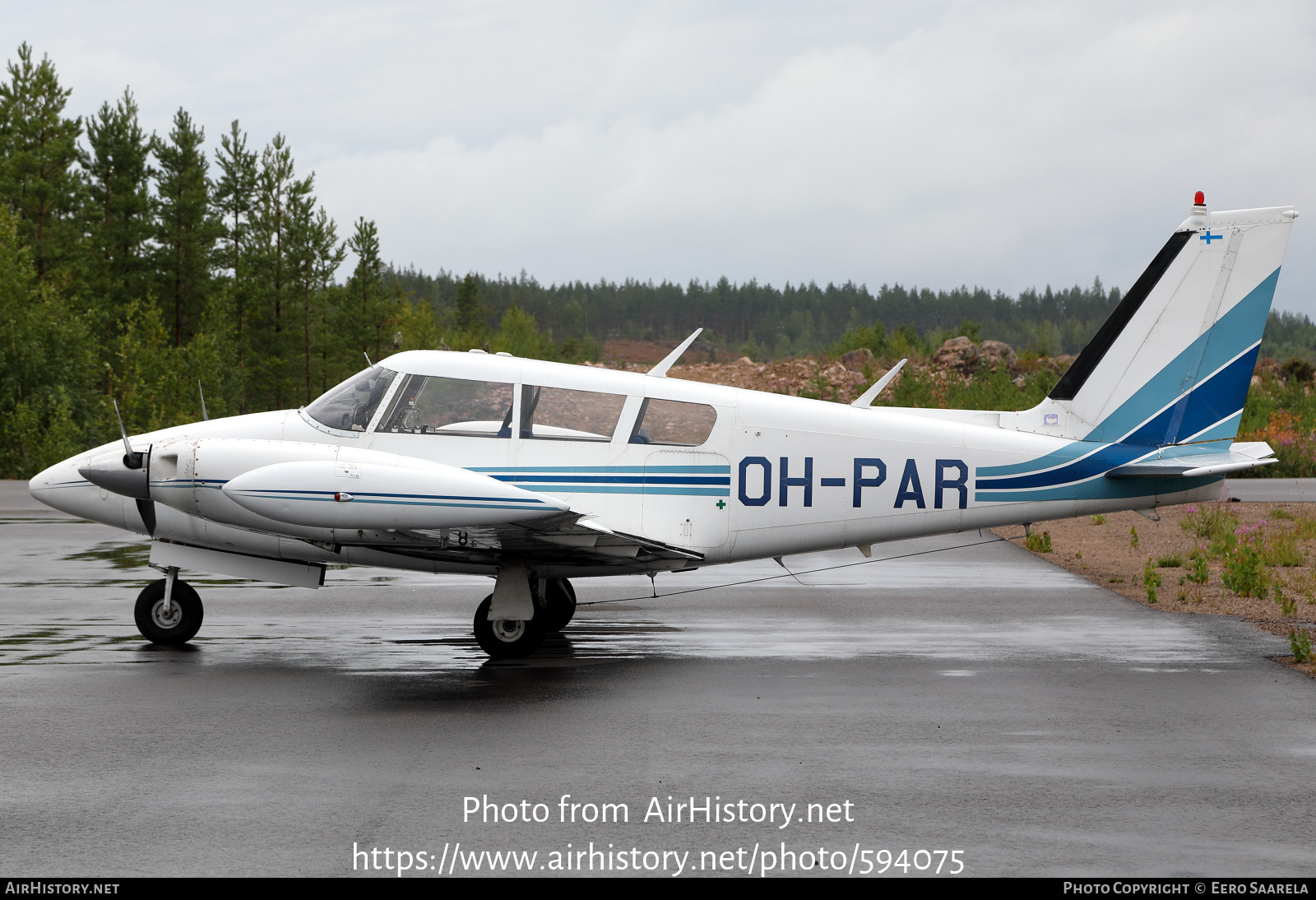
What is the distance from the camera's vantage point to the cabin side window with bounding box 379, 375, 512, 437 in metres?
10.2

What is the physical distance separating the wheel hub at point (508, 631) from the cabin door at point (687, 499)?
1327 millimetres

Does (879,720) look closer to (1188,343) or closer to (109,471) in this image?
(1188,343)

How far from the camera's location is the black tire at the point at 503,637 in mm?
10008

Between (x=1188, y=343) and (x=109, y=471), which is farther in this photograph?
(x=1188, y=343)

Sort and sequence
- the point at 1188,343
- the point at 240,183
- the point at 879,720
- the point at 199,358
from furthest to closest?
the point at 240,183
the point at 199,358
the point at 1188,343
the point at 879,720

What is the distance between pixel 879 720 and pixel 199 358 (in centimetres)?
3820

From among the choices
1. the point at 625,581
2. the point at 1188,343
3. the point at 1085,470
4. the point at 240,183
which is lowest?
the point at 625,581

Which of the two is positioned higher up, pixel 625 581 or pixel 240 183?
pixel 240 183

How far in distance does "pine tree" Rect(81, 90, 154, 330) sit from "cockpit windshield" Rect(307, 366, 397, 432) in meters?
53.7

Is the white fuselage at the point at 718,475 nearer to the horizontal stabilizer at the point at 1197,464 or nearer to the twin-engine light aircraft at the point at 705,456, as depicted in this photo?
the twin-engine light aircraft at the point at 705,456

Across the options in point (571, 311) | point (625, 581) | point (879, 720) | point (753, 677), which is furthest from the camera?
point (571, 311)

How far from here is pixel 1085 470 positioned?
1053cm

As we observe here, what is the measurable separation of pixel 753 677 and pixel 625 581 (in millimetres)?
5947
